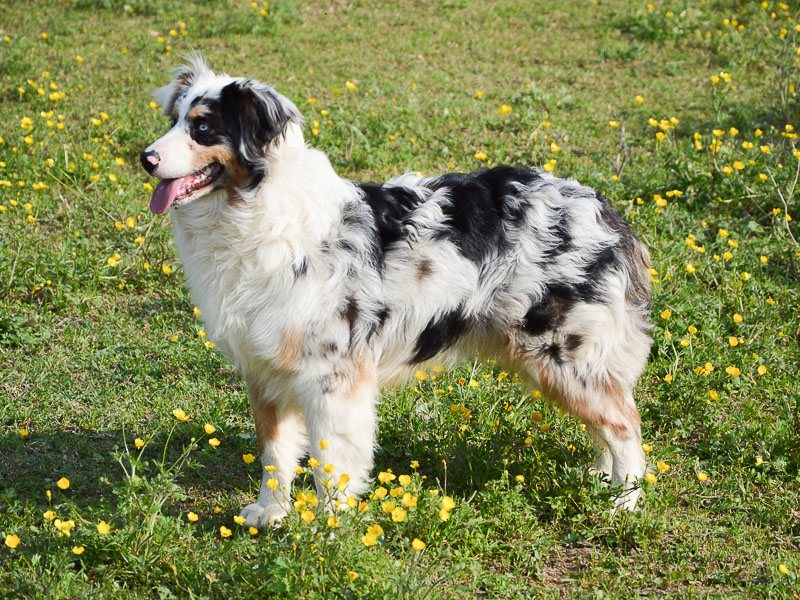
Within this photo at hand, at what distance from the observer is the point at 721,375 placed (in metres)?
4.50

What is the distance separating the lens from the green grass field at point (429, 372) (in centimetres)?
321

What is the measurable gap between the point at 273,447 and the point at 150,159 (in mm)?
1381

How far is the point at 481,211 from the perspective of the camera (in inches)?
139

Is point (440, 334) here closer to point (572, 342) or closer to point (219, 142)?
point (572, 342)

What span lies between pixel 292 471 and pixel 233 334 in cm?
74

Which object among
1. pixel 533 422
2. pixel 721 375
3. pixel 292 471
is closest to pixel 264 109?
pixel 292 471

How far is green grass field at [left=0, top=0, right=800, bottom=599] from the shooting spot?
3.21m

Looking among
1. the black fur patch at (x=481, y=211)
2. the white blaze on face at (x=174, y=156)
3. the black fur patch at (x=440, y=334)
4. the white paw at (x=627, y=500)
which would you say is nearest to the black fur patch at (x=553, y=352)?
the black fur patch at (x=440, y=334)

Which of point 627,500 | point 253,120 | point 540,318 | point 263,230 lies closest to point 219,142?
point 253,120

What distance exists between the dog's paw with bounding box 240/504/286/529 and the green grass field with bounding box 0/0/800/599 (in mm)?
58

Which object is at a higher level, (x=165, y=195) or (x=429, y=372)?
(x=165, y=195)

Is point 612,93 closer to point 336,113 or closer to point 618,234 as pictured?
point 336,113

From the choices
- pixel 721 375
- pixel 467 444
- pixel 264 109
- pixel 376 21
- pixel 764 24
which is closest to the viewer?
pixel 264 109

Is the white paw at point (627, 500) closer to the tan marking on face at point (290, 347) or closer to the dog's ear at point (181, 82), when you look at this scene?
the tan marking on face at point (290, 347)
